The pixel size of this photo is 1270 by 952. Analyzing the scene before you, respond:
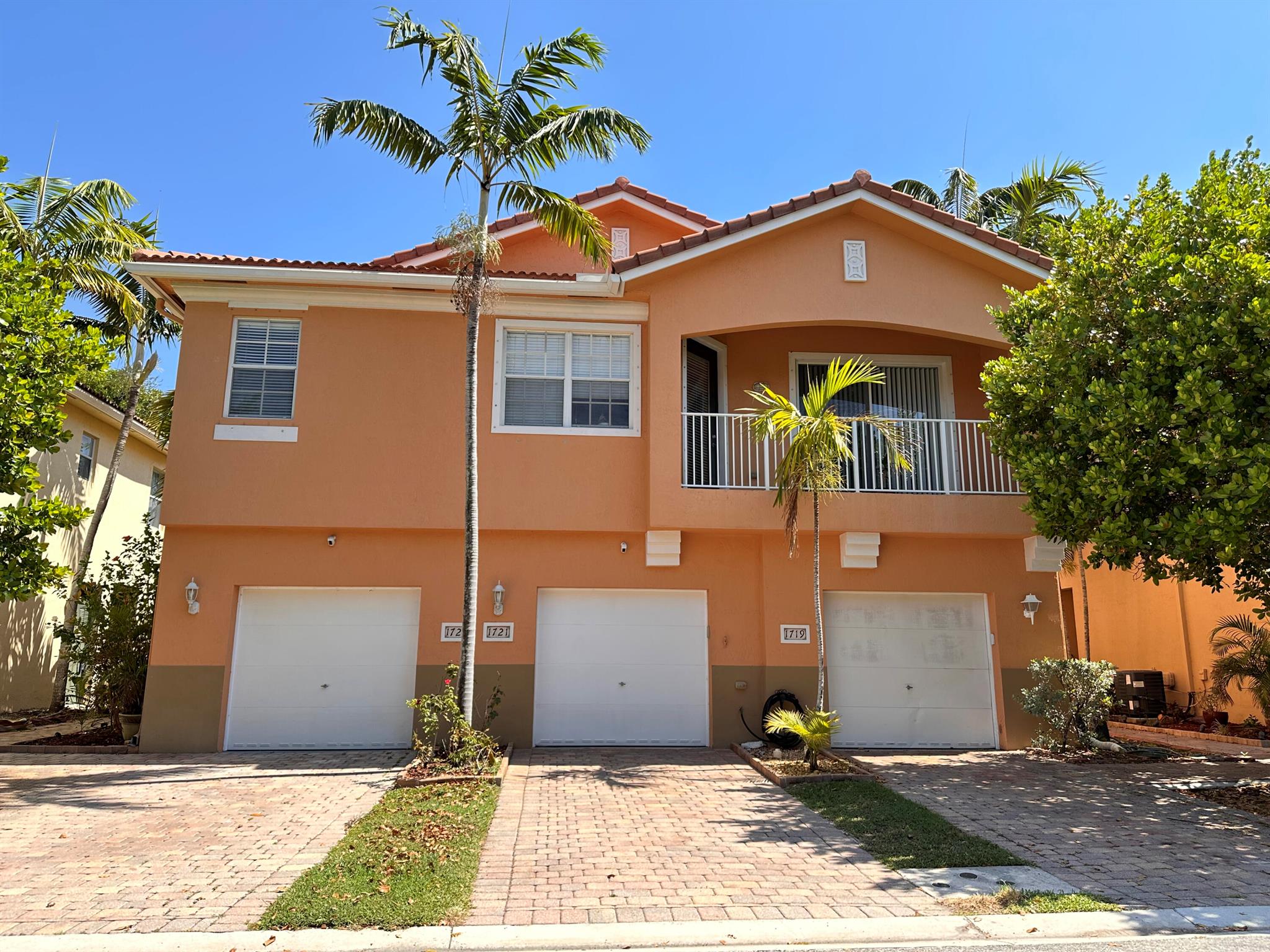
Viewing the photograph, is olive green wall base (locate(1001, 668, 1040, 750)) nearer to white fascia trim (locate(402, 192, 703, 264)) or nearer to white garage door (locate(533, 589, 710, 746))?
white garage door (locate(533, 589, 710, 746))

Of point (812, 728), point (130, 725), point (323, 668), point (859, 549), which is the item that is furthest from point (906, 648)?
point (130, 725)

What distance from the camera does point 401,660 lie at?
12164mm

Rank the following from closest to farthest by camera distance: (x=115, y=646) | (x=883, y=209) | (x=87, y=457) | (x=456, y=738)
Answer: (x=456, y=738), (x=115, y=646), (x=883, y=209), (x=87, y=457)

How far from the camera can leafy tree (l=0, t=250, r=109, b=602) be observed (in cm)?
908

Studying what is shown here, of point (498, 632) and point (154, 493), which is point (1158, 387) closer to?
point (498, 632)

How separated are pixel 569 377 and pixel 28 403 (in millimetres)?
Answer: 6395

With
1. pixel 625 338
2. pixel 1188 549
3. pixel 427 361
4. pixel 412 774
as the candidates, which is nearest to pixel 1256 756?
pixel 1188 549

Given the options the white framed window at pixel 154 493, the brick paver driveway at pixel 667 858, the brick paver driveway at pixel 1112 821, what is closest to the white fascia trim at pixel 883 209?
the brick paver driveway at pixel 1112 821

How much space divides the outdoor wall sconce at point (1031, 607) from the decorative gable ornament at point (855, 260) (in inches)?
202

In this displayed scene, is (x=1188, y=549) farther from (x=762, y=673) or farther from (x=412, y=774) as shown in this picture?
(x=412, y=774)

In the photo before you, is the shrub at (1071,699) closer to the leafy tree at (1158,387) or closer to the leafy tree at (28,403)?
the leafy tree at (1158,387)

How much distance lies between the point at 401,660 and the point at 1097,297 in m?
9.71

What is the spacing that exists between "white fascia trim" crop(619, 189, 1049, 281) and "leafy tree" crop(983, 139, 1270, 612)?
7.05ft

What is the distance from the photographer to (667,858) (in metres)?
6.84
